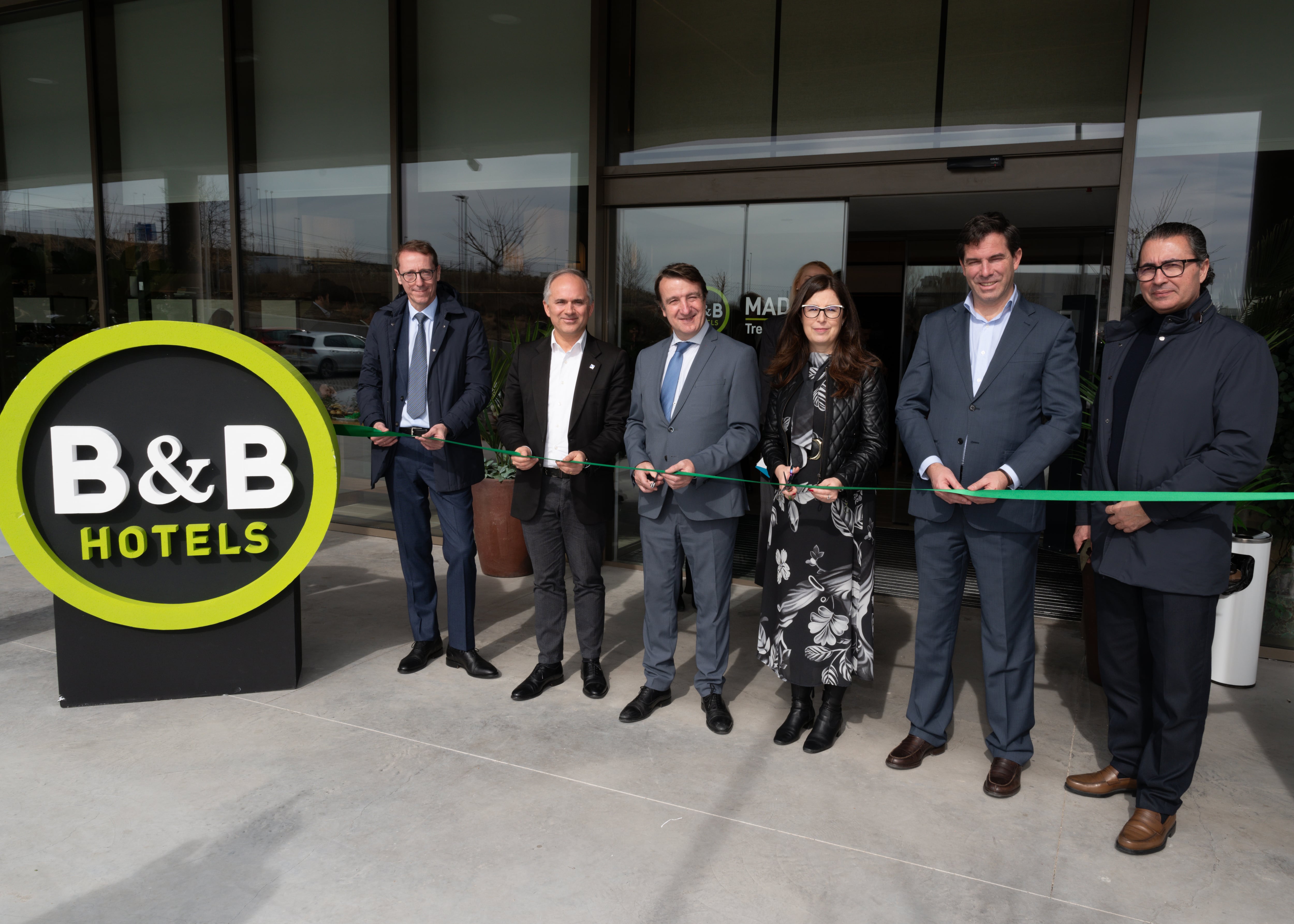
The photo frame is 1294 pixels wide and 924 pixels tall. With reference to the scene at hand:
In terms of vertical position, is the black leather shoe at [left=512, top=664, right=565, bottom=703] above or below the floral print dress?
below

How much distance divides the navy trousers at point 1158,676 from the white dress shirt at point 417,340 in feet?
8.40

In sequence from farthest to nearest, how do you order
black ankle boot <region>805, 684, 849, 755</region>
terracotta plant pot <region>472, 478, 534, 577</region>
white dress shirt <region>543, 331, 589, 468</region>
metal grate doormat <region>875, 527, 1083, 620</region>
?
terracotta plant pot <region>472, 478, 534, 577</region> → metal grate doormat <region>875, 527, 1083, 620</region> → white dress shirt <region>543, 331, 589, 468</region> → black ankle boot <region>805, 684, 849, 755</region>

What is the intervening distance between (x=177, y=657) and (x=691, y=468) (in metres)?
2.08

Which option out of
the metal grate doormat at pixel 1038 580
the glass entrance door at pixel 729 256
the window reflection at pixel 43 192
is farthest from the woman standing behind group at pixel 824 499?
the window reflection at pixel 43 192

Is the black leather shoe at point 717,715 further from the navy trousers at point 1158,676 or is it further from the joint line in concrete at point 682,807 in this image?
the navy trousers at point 1158,676

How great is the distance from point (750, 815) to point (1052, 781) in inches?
40.6

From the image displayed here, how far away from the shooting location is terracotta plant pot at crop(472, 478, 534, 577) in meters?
5.35

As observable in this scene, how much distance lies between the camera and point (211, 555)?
3.43 meters

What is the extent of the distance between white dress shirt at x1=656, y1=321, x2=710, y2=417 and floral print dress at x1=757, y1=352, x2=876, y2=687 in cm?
40

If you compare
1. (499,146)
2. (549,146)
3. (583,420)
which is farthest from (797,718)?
(499,146)

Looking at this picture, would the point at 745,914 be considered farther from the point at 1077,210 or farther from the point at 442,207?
the point at 1077,210

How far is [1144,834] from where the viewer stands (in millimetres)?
2473

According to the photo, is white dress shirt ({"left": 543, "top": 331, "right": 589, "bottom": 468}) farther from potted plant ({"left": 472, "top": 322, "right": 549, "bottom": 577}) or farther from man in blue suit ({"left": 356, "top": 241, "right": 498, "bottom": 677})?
potted plant ({"left": 472, "top": 322, "right": 549, "bottom": 577})

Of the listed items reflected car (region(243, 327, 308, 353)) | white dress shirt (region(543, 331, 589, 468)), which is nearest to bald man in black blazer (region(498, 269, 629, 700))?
white dress shirt (region(543, 331, 589, 468))
